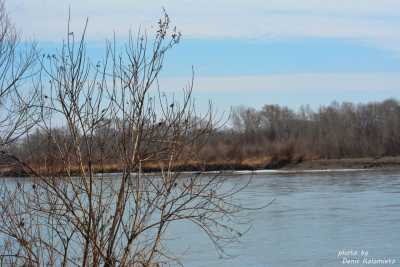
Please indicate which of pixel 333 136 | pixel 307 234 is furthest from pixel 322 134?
pixel 307 234

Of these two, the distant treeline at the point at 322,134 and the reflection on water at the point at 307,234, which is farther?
the distant treeline at the point at 322,134

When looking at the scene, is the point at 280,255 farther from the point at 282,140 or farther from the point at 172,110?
the point at 282,140

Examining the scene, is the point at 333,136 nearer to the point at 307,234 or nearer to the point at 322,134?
→ the point at 322,134

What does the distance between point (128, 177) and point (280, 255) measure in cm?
510

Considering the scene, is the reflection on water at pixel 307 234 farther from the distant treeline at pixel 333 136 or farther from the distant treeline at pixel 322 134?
the distant treeline at pixel 333 136

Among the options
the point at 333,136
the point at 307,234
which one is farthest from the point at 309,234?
the point at 333,136

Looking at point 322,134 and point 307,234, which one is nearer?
point 307,234

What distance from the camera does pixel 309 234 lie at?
10.7 metres

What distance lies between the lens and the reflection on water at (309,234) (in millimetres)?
8852

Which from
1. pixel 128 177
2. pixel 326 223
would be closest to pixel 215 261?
pixel 326 223

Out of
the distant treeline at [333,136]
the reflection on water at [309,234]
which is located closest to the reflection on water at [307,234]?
the reflection on water at [309,234]

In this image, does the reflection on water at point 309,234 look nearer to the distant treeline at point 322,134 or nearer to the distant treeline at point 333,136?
the distant treeline at point 322,134

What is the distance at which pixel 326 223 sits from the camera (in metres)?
12.0

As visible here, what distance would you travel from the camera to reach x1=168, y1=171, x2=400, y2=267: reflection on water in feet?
29.0
